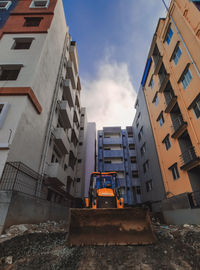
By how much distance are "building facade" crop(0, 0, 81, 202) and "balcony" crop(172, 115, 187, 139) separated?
10634mm

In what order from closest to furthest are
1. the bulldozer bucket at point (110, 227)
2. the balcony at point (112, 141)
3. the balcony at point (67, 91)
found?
the bulldozer bucket at point (110, 227) < the balcony at point (67, 91) < the balcony at point (112, 141)

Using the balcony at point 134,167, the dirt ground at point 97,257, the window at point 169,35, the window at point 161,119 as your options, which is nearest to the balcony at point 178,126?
the window at point 161,119

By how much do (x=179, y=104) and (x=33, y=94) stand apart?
40.3 feet

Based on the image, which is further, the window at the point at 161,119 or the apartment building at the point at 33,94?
the window at the point at 161,119

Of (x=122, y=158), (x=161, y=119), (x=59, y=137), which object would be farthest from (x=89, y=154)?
(x=161, y=119)

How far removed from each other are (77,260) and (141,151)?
21871 mm

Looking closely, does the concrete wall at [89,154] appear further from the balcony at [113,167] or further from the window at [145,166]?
the window at [145,166]

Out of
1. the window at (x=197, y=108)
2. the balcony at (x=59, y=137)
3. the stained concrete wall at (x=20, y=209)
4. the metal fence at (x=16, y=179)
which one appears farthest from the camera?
the balcony at (x=59, y=137)

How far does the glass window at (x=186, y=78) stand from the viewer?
37.8 feet

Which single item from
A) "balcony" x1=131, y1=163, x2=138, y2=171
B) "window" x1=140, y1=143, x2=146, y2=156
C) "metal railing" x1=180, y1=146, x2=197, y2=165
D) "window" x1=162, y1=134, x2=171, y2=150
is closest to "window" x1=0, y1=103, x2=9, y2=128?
"metal railing" x1=180, y1=146, x2=197, y2=165

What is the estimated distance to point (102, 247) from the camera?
4020mm

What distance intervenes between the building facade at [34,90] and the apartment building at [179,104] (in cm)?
1038

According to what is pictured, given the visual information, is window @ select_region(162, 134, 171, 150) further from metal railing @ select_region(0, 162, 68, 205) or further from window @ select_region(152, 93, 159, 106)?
metal railing @ select_region(0, 162, 68, 205)

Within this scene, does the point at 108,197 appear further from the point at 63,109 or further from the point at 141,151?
the point at 141,151
